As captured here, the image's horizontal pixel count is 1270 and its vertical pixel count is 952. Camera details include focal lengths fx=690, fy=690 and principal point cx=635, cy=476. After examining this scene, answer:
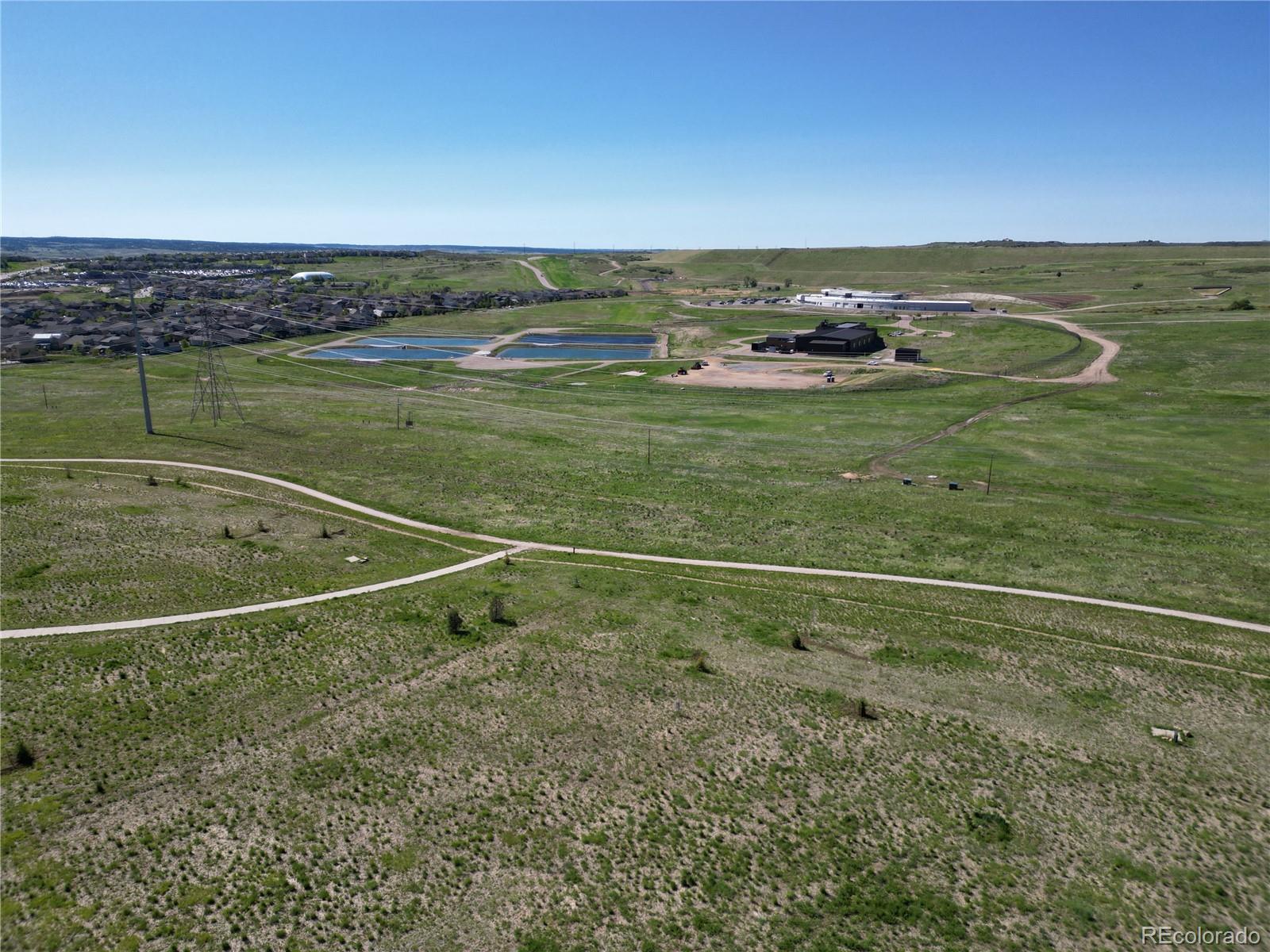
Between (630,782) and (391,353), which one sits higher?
(391,353)

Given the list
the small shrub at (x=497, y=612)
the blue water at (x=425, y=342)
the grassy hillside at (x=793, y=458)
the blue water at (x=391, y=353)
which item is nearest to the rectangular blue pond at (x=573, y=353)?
the blue water at (x=391, y=353)

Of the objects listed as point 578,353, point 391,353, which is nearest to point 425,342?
point 391,353

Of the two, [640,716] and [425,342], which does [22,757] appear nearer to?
[640,716]

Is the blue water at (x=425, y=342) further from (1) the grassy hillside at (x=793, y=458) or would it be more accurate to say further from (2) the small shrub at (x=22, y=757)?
(2) the small shrub at (x=22, y=757)

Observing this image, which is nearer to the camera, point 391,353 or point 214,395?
point 214,395

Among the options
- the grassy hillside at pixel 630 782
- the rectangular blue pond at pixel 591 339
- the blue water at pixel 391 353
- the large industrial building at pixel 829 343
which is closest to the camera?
the grassy hillside at pixel 630 782

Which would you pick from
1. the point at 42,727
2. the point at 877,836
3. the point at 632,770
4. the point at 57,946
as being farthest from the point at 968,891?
the point at 42,727
